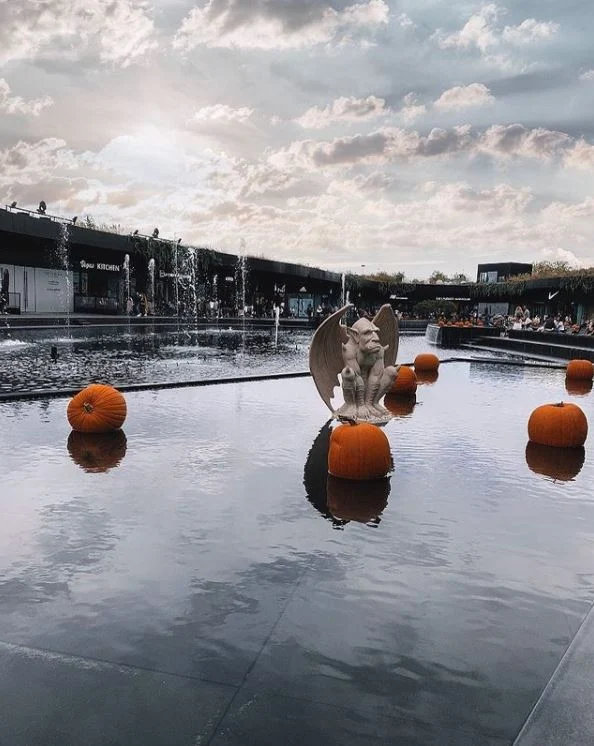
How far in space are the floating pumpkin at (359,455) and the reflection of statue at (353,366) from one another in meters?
2.21

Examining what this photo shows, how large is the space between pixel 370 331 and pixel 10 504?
17.3 feet

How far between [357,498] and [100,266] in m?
50.1

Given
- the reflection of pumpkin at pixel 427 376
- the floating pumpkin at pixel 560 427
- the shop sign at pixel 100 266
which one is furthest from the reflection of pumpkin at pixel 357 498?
the shop sign at pixel 100 266

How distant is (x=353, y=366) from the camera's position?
947 centimetres

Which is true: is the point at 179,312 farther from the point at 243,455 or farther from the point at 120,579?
the point at 120,579

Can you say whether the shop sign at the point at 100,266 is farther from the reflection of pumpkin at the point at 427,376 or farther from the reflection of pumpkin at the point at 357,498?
the reflection of pumpkin at the point at 357,498

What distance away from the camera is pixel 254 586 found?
458 cm

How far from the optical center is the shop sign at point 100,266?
51188mm

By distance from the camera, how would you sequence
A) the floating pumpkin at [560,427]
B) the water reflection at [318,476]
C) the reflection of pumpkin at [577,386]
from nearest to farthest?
the water reflection at [318,476]
the floating pumpkin at [560,427]
the reflection of pumpkin at [577,386]

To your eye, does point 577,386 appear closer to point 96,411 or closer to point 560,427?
point 560,427

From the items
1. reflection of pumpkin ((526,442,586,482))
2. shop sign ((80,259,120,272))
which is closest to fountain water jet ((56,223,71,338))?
shop sign ((80,259,120,272))

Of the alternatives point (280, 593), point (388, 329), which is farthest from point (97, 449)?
point (388, 329)

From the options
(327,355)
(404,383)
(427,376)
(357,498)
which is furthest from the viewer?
(427,376)

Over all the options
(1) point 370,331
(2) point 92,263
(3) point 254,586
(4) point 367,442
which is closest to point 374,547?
(3) point 254,586
